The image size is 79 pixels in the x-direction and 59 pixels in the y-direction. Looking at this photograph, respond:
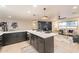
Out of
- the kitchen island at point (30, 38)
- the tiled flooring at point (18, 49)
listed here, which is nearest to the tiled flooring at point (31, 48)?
the tiled flooring at point (18, 49)

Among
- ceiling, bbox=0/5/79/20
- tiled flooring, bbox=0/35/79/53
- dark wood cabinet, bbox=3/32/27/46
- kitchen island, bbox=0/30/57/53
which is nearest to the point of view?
kitchen island, bbox=0/30/57/53

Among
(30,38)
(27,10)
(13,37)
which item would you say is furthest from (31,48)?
(27,10)

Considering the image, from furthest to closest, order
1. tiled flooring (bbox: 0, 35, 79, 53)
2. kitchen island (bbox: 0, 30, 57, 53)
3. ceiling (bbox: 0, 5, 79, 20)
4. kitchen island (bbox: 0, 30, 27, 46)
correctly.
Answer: kitchen island (bbox: 0, 30, 27, 46) → tiled flooring (bbox: 0, 35, 79, 53) → ceiling (bbox: 0, 5, 79, 20) → kitchen island (bbox: 0, 30, 57, 53)

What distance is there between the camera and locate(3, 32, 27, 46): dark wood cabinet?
176 inches

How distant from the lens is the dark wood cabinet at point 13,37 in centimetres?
447

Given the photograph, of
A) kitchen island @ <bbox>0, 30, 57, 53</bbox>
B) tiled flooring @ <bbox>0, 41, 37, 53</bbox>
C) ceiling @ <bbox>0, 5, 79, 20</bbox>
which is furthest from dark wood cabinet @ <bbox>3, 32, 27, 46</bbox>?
ceiling @ <bbox>0, 5, 79, 20</bbox>

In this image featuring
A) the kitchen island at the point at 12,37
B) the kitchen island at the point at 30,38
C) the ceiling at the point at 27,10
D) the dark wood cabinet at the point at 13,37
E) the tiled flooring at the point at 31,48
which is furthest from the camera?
the dark wood cabinet at the point at 13,37

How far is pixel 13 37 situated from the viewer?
488 centimetres

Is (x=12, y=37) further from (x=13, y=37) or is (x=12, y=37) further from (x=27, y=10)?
(x=27, y=10)

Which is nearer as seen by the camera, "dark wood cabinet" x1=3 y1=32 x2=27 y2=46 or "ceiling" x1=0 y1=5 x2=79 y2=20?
"ceiling" x1=0 y1=5 x2=79 y2=20

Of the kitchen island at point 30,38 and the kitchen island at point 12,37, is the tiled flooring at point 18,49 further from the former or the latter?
the kitchen island at point 12,37

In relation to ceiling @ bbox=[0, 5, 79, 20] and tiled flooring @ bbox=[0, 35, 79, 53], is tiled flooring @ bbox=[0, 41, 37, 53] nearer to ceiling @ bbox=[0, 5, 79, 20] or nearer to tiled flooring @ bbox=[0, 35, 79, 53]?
tiled flooring @ bbox=[0, 35, 79, 53]

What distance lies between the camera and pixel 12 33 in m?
4.76
